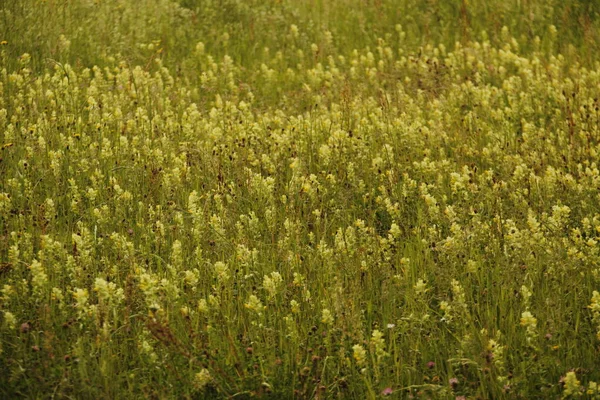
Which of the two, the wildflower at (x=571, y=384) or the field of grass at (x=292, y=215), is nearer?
the wildflower at (x=571, y=384)

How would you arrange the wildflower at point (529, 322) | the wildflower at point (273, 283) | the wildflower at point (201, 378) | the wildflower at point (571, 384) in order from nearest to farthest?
1. the wildflower at point (571, 384)
2. the wildflower at point (201, 378)
3. the wildflower at point (529, 322)
4. the wildflower at point (273, 283)

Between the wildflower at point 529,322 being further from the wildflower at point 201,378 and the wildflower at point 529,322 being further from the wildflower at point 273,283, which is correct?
the wildflower at point 201,378

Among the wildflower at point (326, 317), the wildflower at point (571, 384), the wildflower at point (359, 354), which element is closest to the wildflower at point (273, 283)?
the wildflower at point (326, 317)

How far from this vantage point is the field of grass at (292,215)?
3744mm

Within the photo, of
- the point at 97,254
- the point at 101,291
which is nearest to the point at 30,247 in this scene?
the point at 97,254

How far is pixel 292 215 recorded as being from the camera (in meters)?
5.07

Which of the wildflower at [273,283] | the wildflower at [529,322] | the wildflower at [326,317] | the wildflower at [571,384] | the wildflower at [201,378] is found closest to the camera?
the wildflower at [571,384]

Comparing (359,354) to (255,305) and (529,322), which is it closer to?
(255,305)

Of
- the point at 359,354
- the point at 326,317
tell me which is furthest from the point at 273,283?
the point at 359,354

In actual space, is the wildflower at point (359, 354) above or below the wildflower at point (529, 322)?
below

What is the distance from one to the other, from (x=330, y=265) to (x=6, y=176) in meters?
2.40

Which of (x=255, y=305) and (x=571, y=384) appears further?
(x=255, y=305)

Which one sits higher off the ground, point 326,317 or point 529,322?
point 529,322

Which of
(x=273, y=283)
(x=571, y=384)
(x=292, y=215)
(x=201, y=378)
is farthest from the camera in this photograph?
(x=292, y=215)
